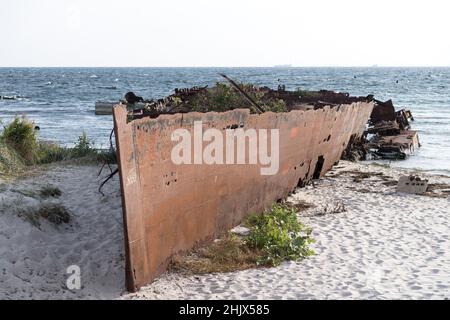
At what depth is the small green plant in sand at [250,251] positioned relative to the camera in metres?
5.86

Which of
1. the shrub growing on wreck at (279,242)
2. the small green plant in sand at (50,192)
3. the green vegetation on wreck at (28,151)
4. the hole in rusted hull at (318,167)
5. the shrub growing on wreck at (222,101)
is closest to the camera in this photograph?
the shrub growing on wreck at (279,242)

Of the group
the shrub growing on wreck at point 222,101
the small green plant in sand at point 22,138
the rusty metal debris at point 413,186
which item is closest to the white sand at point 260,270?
the rusty metal debris at point 413,186

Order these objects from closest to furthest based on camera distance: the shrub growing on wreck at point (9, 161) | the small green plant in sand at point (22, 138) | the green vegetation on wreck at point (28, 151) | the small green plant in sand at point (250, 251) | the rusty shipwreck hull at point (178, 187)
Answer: the rusty shipwreck hull at point (178, 187) → the small green plant in sand at point (250, 251) → the shrub growing on wreck at point (9, 161) → the green vegetation on wreck at point (28, 151) → the small green plant in sand at point (22, 138)

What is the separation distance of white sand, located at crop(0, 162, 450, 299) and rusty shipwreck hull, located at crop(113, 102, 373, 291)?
420 mm

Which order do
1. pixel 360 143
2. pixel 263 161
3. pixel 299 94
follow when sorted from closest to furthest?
pixel 263 161
pixel 360 143
pixel 299 94

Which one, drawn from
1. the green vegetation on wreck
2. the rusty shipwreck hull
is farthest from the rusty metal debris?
the green vegetation on wreck

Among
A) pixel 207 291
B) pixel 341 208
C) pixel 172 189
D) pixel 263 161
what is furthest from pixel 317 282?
pixel 341 208

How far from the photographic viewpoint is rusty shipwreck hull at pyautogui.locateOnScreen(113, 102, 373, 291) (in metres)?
5.11

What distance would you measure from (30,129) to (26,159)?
82 centimetres

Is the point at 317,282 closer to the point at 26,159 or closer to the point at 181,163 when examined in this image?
the point at 181,163

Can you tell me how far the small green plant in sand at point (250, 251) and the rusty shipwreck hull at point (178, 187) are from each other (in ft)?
0.57

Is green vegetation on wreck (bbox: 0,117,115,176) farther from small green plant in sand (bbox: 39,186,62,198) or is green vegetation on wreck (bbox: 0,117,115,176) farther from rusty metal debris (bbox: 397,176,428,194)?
rusty metal debris (bbox: 397,176,428,194)

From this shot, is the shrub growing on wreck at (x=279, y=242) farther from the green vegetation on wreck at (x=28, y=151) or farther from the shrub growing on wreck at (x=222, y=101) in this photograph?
the green vegetation on wreck at (x=28, y=151)

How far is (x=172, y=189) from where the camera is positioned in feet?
19.1
